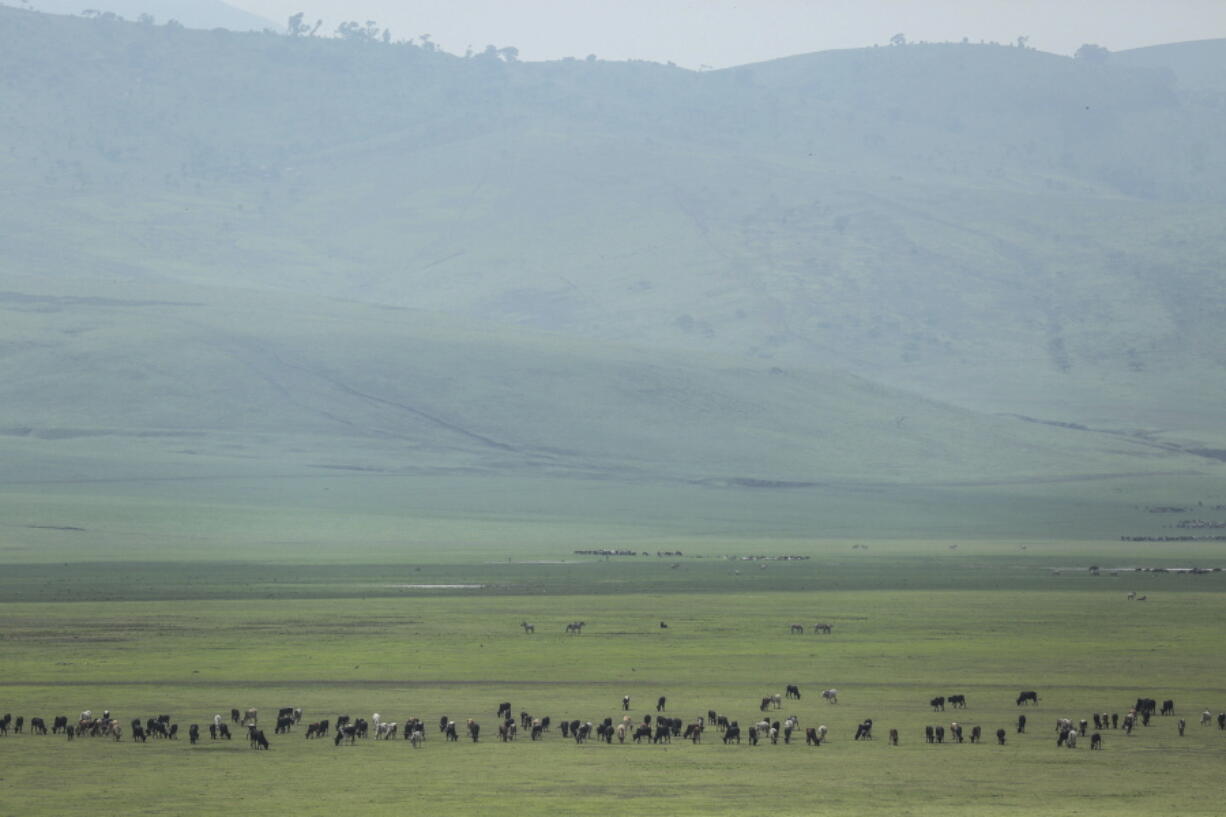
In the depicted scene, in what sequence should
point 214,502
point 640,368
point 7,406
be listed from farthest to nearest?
point 640,368
point 7,406
point 214,502

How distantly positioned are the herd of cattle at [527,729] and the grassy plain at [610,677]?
401mm

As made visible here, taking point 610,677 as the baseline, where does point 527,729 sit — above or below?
below

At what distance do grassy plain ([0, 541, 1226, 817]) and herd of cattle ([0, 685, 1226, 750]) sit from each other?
401 mm

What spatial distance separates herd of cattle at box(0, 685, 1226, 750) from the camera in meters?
36.7

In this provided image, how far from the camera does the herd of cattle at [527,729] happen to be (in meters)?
36.7

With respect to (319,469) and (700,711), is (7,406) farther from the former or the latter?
(700,711)

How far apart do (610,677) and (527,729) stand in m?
9.20

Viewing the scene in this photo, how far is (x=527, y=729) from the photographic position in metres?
38.3

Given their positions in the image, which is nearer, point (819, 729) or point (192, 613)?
point (819, 729)

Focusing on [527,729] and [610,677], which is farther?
[610,677]

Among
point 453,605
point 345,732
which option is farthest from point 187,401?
point 345,732

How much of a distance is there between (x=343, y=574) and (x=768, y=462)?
78.8 m

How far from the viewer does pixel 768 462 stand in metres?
162

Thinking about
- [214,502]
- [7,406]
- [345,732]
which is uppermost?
[7,406]
